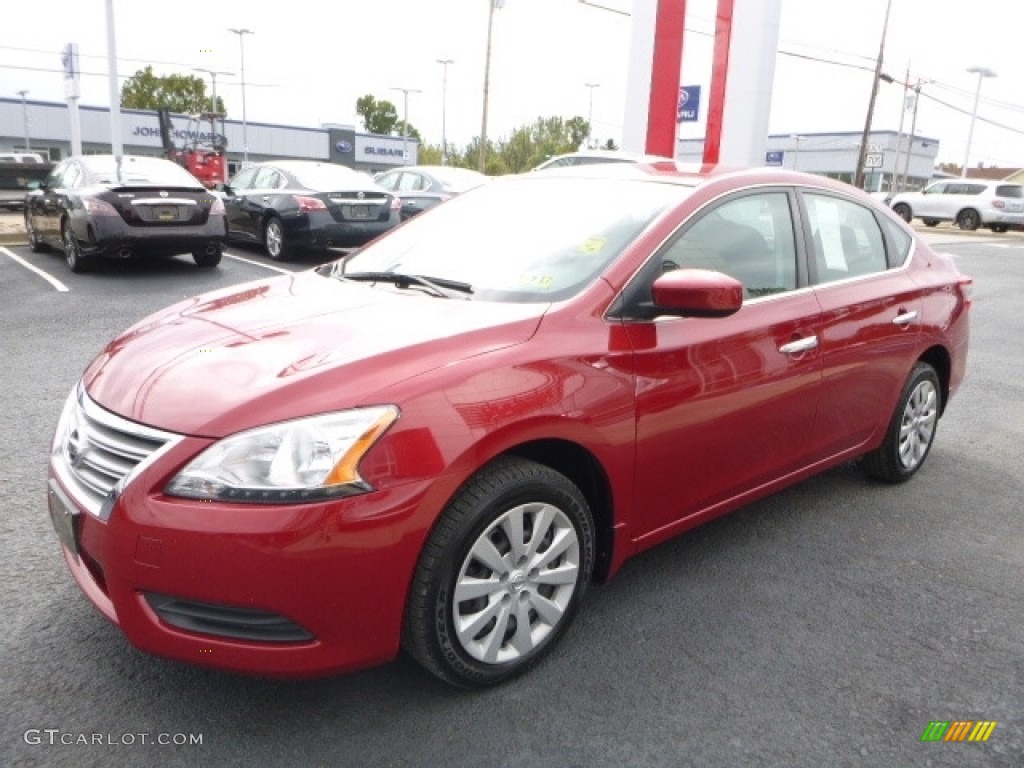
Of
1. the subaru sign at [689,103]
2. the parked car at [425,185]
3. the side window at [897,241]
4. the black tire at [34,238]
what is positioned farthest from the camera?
the subaru sign at [689,103]

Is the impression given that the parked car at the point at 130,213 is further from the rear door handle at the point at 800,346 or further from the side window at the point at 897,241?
the rear door handle at the point at 800,346

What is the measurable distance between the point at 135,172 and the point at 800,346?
31.1 ft

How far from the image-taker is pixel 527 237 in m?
3.26

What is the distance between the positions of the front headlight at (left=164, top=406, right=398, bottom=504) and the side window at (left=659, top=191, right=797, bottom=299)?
1357 millimetres

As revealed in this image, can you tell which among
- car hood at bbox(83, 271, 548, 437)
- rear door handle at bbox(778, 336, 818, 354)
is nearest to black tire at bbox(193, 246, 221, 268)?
car hood at bbox(83, 271, 548, 437)

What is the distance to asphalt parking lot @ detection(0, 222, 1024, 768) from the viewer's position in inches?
91.7

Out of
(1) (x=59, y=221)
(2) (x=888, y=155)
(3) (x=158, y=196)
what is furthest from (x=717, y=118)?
(2) (x=888, y=155)

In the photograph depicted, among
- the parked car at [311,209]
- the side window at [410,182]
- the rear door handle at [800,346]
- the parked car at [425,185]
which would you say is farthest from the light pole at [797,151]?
the rear door handle at [800,346]

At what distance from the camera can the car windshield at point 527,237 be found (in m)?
2.97

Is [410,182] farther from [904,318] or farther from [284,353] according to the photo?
[284,353]

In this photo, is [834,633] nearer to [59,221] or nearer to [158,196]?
[158,196]

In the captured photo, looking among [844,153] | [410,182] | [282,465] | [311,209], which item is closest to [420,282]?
[282,465]

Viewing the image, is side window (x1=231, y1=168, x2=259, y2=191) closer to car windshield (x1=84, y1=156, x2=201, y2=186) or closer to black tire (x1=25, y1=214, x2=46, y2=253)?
car windshield (x1=84, y1=156, x2=201, y2=186)

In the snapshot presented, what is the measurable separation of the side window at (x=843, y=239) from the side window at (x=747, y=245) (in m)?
0.19
